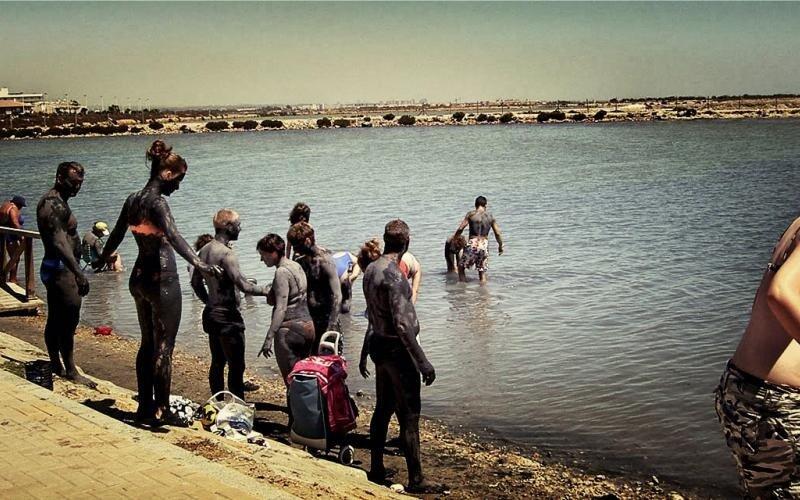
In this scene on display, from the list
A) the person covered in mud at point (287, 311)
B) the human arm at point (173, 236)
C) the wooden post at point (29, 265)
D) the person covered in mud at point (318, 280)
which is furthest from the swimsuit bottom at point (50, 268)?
the wooden post at point (29, 265)

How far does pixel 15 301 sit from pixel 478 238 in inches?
302

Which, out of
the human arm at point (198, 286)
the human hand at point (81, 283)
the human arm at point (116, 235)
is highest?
the human arm at point (116, 235)

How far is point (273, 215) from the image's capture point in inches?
1271

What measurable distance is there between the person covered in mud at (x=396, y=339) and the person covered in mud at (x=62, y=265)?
2.70 metres

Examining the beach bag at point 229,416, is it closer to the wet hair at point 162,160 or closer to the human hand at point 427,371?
the human hand at point 427,371

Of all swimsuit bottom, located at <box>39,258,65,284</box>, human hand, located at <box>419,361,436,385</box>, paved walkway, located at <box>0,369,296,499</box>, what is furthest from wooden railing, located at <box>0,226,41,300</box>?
human hand, located at <box>419,361,436,385</box>

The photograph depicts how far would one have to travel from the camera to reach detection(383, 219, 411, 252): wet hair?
6.53m

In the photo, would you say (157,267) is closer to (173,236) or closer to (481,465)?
(173,236)

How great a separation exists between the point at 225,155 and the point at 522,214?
170ft

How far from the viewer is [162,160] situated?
6648 mm

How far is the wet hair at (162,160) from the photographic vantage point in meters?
6.63

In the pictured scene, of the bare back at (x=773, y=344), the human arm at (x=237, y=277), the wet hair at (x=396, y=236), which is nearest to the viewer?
the bare back at (x=773, y=344)

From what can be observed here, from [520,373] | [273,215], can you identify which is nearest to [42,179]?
[273,215]

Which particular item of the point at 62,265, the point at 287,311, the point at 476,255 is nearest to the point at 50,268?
the point at 62,265
